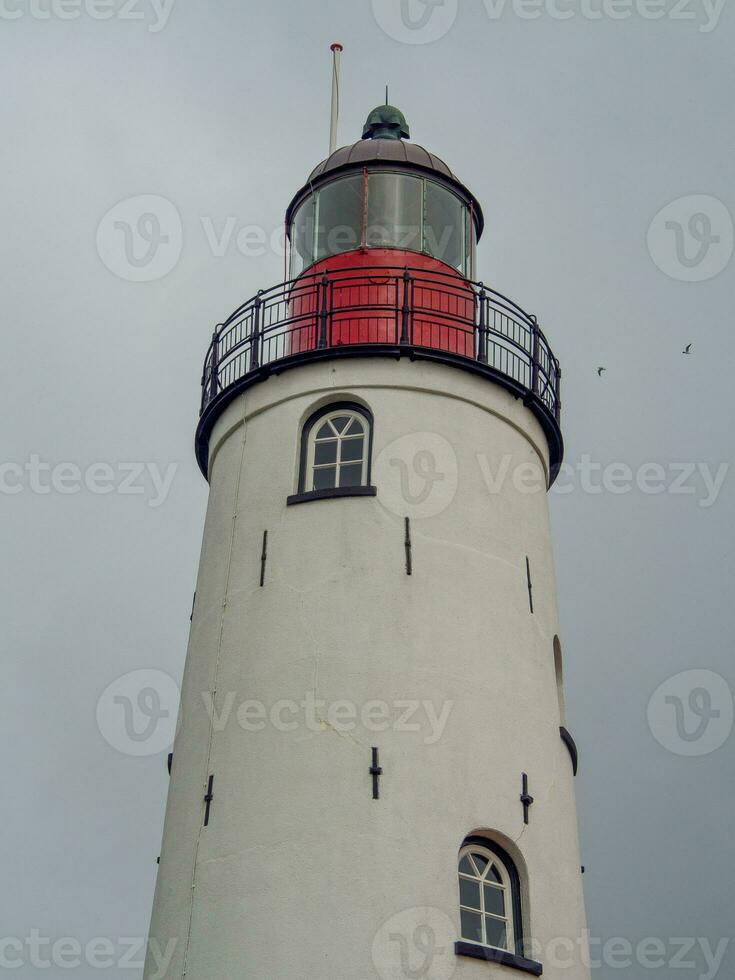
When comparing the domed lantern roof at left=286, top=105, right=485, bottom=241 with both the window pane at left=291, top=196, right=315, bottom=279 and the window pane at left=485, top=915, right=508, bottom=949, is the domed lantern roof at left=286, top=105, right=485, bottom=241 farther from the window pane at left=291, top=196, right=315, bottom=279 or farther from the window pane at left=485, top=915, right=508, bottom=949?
the window pane at left=485, top=915, right=508, bottom=949

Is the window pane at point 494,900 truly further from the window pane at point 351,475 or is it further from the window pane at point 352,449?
the window pane at point 352,449

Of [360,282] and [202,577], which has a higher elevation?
[360,282]

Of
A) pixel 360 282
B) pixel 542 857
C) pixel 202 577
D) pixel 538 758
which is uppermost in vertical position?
pixel 360 282

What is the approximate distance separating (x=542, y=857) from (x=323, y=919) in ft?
10.3

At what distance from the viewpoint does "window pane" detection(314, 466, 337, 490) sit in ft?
67.5

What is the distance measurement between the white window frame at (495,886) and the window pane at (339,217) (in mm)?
10145

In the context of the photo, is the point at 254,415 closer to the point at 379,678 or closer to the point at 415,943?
the point at 379,678

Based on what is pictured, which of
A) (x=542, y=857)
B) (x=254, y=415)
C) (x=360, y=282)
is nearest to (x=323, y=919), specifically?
(x=542, y=857)

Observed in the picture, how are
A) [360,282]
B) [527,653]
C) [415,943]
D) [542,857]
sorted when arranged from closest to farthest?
[415,943]
[542,857]
[527,653]
[360,282]

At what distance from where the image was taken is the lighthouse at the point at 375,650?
17.3 meters

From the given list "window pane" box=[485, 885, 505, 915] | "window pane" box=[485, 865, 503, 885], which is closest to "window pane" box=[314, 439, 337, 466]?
"window pane" box=[485, 865, 503, 885]

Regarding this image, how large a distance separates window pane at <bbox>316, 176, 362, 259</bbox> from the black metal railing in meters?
0.94

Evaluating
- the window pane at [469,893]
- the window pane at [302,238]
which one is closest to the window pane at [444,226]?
the window pane at [302,238]

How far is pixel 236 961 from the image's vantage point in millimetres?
16938
